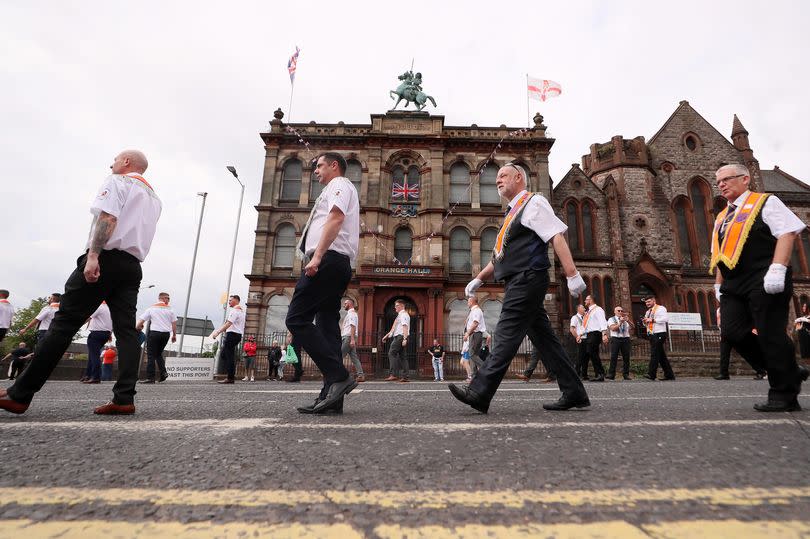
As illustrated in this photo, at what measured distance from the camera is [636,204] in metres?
27.0

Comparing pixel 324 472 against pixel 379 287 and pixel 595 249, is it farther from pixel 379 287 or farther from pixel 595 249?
pixel 595 249

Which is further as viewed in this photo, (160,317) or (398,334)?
(398,334)

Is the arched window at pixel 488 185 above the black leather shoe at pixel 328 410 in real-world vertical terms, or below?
above

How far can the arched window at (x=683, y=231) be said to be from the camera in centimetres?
2731

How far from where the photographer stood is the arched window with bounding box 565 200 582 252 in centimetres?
2580

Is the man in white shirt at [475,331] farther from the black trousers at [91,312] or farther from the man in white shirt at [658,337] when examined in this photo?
the black trousers at [91,312]

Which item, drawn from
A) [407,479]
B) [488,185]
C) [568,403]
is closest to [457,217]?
[488,185]

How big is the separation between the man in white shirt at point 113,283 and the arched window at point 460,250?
64.7 ft

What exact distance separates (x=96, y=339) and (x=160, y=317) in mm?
1303

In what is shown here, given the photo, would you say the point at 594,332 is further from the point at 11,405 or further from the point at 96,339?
the point at 96,339

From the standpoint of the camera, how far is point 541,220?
3365mm

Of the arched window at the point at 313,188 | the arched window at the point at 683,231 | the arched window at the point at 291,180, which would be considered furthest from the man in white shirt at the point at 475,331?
the arched window at the point at 683,231

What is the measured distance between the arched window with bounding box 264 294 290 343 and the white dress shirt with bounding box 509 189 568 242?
62.6 ft

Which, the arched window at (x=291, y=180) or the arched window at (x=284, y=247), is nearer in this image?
the arched window at (x=284, y=247)
